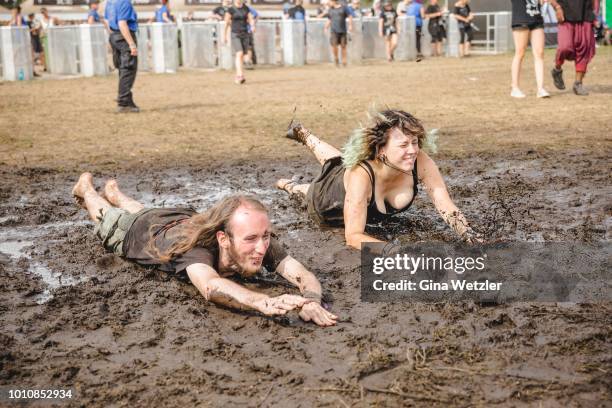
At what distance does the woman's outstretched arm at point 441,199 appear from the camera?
566 cm

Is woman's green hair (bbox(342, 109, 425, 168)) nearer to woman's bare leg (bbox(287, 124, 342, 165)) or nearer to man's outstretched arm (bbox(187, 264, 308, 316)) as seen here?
woman's bare leg (bbox(287, 124, 342, 165))

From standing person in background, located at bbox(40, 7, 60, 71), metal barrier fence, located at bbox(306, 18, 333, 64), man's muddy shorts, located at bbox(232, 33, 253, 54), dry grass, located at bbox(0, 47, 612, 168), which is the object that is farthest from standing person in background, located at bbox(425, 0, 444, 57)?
standing person in background, located at bbox(40, 7, 60, 71)

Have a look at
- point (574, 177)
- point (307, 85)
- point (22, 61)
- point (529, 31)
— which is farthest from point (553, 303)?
point (22, 61)

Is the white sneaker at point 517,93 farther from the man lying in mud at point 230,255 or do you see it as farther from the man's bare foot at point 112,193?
the man lying in mud at point 230,255

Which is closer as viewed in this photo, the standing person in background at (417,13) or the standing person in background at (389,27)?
the standing person in background at (389,27)

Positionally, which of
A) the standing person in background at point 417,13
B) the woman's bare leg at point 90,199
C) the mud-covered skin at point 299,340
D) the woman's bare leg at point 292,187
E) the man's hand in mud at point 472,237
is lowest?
the mud-covered skin at point 299,340

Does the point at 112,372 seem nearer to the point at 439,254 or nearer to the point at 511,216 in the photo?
the point at 439,254

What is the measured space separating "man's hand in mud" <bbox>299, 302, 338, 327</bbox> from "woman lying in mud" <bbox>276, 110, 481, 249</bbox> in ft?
3.85

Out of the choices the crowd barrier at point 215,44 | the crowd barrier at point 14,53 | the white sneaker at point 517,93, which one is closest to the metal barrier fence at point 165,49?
the crowd barrier at point 215,44

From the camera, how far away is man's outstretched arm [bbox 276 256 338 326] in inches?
171

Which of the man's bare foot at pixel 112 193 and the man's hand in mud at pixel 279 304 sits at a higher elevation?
the man's bare foot at pixel 112 193

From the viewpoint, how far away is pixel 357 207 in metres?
5.57

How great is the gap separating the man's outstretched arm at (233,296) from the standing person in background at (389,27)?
76.0 feet

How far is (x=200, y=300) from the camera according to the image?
15.8 feet
